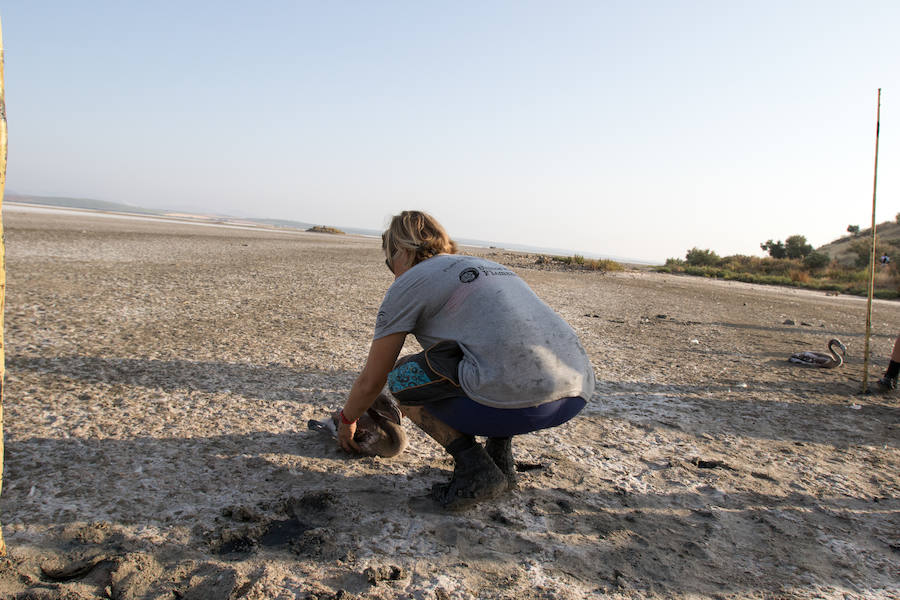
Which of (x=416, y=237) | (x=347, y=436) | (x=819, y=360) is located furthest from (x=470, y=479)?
(x=819, y=360)

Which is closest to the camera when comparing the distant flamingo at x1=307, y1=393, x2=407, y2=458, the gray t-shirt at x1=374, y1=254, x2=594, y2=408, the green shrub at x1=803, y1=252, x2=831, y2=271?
the gray t-shirt at x1=374, y1=254, x2=594, y2=408

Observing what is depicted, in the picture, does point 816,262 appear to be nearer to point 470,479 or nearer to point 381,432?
point 381,432

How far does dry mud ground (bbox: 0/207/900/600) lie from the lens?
1.94 meters

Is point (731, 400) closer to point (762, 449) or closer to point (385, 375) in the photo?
point (762, 449)

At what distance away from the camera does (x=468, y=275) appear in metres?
2.28

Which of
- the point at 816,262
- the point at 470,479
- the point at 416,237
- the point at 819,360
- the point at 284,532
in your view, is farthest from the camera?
the point at 816,262

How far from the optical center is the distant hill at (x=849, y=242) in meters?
36.7

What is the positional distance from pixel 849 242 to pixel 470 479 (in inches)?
2077

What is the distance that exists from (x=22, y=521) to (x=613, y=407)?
3594 millimetres

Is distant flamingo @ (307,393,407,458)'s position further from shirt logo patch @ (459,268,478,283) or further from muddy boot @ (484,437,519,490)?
shirt logo patch @ (459,268,478,283)

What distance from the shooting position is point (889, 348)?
8234 millimetres

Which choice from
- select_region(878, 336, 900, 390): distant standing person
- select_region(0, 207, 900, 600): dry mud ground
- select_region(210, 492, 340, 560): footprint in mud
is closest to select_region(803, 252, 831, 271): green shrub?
select_region(0, 207, 900, 600): dry mud ground

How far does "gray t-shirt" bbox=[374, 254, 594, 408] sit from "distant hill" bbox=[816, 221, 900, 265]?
137 ft

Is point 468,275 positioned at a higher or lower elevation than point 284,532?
higher
